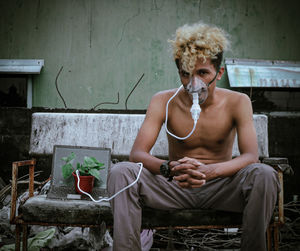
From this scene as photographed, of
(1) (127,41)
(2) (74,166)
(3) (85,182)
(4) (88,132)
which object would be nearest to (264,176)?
(3) (85,182)

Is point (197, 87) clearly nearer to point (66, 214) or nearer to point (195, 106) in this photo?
point (195, 106)

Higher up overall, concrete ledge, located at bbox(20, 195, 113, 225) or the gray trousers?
the gray trousers

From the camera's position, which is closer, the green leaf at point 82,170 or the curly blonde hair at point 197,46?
the curly blonde hair at point 197,46

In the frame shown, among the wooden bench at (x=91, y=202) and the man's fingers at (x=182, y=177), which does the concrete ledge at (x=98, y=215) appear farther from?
the man's fingers at (x=182, y=177)

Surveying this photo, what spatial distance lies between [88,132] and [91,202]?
1.15 m

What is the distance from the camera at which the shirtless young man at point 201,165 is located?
69.6 inches

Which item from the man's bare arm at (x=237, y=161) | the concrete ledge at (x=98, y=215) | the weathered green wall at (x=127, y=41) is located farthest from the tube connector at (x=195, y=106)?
the weathered green wall at (x=127, y=41)

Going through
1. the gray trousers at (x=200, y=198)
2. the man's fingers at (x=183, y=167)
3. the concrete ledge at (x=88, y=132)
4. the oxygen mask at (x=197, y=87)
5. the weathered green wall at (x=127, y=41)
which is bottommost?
the gray trousers at (x=200, y=198)

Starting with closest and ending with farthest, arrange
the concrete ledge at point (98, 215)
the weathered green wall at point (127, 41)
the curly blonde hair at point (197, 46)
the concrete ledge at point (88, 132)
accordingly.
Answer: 1. the concrete ledge at point (98, 215)
2. the curly blonde hair at point (197, 46)
3. the concrete ledge at point (88, 132)
4. the weathered green wall at point (127, 41)

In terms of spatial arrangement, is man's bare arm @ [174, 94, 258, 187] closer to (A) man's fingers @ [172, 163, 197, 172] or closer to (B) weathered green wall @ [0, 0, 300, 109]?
(A) man's fingers @ [172, 163, 197, 172]

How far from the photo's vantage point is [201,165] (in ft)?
6.29

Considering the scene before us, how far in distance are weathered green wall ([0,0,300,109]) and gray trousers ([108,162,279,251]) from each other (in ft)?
8.14

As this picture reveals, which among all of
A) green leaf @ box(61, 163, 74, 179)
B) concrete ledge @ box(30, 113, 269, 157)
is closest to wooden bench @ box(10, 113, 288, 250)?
concrete ledge @ box(30, 113, 269, 157)

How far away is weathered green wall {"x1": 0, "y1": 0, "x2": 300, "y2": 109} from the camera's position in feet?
14.4
